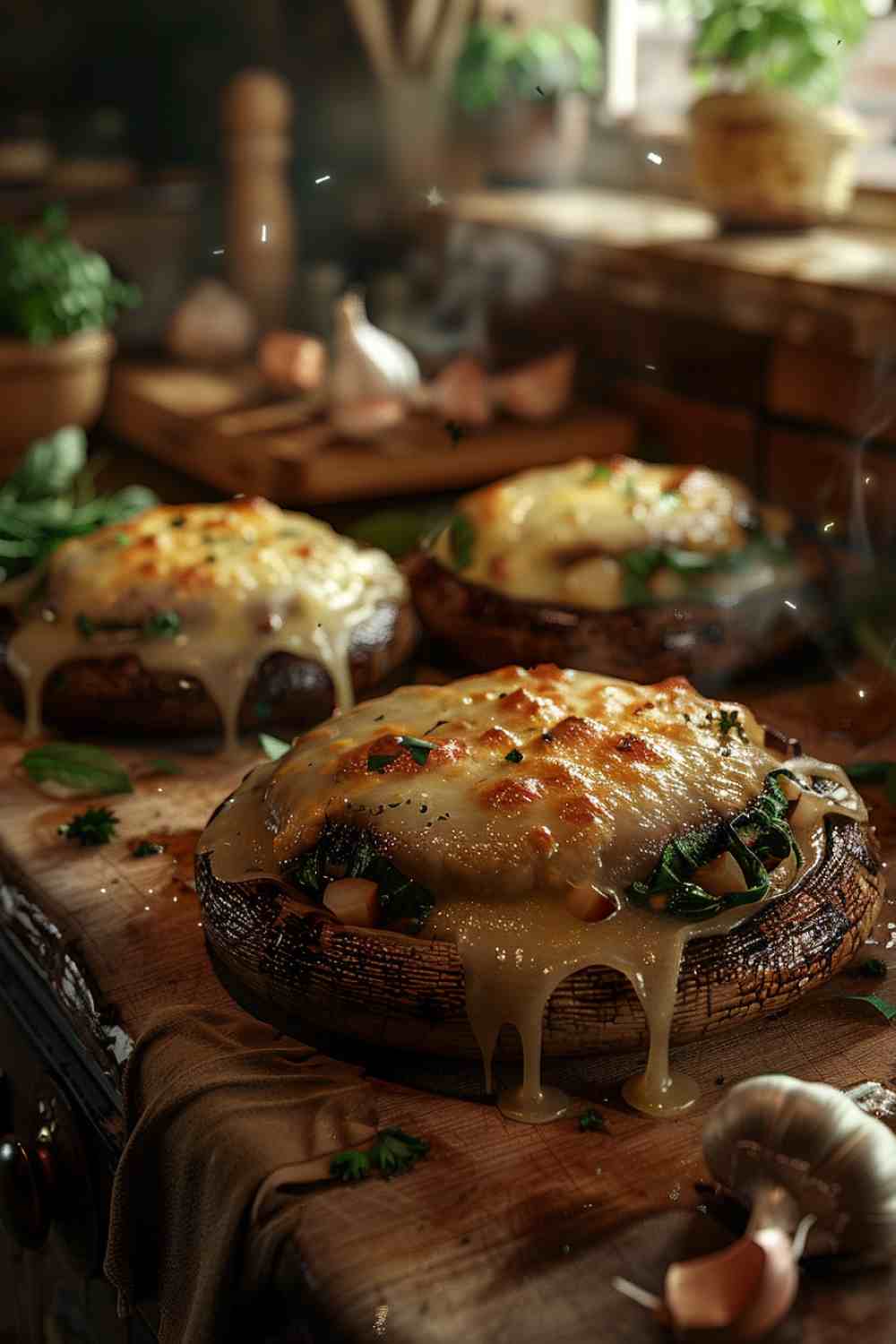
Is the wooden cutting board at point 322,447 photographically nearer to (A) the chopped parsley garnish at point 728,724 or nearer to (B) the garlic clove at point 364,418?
(B) the garlic clove at point 364,418

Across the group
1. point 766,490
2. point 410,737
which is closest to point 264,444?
point 766,490

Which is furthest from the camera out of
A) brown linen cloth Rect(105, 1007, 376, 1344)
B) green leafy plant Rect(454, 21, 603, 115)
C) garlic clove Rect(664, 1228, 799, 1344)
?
green leafy plant Rect(454, 21, 603, 115)

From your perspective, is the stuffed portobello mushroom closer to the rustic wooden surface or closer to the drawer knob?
the rustic wooden surface

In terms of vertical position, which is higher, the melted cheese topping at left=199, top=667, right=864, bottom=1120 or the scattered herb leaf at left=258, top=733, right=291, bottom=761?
the melted cheese topping at left=199, top=667, right=864, bottom=1120

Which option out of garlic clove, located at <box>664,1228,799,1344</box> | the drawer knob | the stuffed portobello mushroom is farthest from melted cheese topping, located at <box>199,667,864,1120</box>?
the stuffed portobello mushroom

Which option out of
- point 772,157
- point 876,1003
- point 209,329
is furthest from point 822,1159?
point 209,329

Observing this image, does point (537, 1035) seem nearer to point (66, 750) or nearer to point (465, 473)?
point (66, 750)

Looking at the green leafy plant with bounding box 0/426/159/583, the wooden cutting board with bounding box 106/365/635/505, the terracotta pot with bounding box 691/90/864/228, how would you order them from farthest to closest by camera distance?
the wooden cutting board with bounding box 106/365/635/505 < the terracotta pot with bounding box 691/90/864/228 < the green leafy plant with bounding box 0/426/159/583
